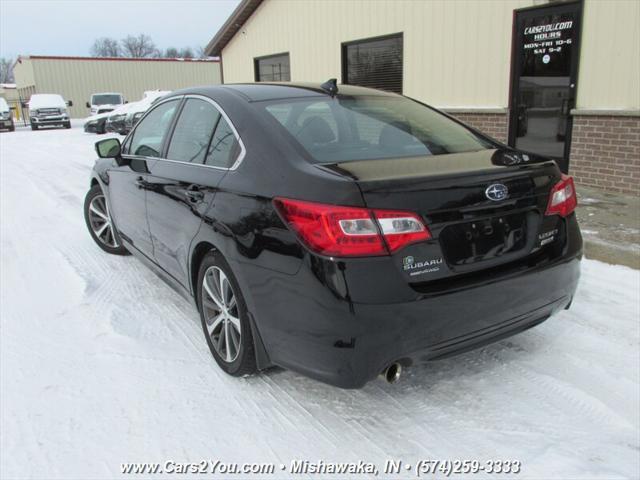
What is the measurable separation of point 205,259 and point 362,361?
118 centimetres

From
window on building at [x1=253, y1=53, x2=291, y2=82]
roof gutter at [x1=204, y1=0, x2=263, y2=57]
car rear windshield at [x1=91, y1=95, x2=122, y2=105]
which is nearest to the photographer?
window on building at [x1=253, y1=53, x2=291, y2=82]

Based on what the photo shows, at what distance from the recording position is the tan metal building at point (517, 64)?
7230mm

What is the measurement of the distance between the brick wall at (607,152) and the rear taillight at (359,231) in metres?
6.03

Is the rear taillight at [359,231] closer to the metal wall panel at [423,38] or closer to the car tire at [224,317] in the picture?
the car tire at [224,317]

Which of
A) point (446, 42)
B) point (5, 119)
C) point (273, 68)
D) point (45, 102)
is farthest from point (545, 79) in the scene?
point (5, 119)

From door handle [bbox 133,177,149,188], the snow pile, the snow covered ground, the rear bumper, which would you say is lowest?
the snow covered ground

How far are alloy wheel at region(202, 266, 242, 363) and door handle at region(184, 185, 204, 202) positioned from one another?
403 mm

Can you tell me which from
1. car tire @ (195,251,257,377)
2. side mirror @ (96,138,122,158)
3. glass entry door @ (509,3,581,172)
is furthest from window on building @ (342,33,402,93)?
car tire @ (195,251,257,377)

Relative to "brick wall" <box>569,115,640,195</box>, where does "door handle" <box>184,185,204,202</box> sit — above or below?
above

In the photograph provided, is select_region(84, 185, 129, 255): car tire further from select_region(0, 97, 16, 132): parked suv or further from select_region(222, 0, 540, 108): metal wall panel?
select_region(0, 97, 16, 132): parked suv

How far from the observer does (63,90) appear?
43.2 m

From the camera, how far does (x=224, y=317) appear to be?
3.04m

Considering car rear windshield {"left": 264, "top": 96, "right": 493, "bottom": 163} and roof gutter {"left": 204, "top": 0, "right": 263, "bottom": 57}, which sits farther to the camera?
roof gutter {"left": 204, "top": 0, "right": 263, "bottom": 57}

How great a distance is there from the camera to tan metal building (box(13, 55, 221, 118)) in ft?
140
